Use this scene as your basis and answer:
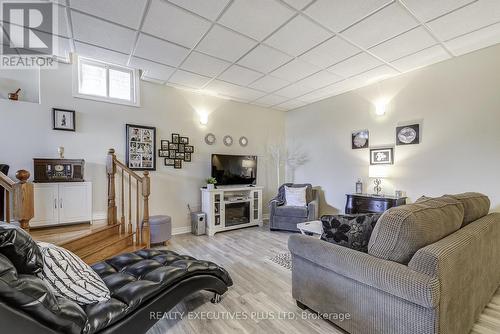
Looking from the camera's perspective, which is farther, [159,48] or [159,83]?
[159,83]

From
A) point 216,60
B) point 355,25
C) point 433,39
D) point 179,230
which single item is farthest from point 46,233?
point 433,39

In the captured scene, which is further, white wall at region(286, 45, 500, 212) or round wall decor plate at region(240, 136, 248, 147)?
→ round wall decor plate at region(240, 136, 248, 147)

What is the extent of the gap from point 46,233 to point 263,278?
257cm

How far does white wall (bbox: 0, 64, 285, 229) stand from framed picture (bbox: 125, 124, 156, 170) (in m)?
0.10

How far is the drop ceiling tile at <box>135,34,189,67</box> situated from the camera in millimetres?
2760

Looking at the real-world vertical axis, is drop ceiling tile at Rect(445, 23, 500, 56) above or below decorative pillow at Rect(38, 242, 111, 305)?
above

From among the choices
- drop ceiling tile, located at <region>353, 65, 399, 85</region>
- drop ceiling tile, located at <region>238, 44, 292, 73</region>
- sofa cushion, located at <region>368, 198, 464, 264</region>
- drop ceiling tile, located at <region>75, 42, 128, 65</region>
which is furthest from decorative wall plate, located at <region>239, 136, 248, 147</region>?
sofa cushion, located at <region>368, 198, 464, 264</region>

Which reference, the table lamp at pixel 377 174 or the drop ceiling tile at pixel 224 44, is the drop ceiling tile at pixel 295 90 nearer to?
the drop ceiling tile at pixel 224 44

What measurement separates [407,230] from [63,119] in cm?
421

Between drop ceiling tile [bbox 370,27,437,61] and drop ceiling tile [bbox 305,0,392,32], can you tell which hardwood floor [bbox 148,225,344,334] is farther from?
drop ceiling tile [bbox 370,27,437,61]

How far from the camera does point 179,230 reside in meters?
4.28

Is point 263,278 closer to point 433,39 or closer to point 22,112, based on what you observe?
point 433,39

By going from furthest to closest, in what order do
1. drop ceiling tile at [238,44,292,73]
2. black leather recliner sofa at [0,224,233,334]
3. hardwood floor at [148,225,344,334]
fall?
drop ceiling tile at [238,44,292,73], hardwood floor at [148,225,344,334], black leather recliner sofa at [0,224,233,334]

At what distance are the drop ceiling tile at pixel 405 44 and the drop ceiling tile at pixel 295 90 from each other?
1374 mm
